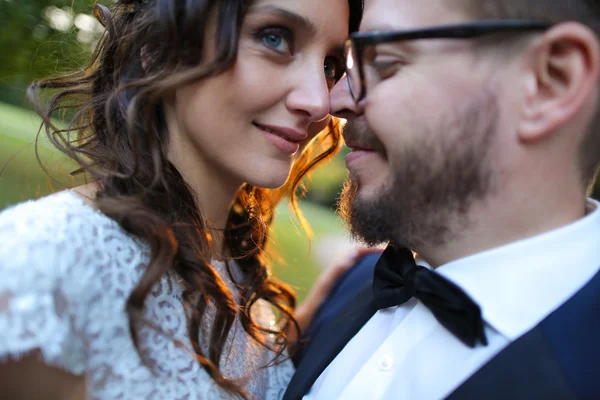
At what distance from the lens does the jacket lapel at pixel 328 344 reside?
2043 mm

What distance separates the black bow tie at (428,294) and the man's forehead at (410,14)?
85 cm

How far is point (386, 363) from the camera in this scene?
5.87 ft

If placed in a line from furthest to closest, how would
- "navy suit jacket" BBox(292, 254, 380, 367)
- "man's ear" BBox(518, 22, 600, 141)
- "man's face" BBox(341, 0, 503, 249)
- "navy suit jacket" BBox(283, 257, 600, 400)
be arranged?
1. "navy suit jacket" BBox(292, 254, 380, 367)
2. "man's face" BBox(341, 0, 503, 249)
3. "man's ear" BBox(518, 22, 600, 141)
4. "navy suit jacket" BBox(283, 257, 600, 400)

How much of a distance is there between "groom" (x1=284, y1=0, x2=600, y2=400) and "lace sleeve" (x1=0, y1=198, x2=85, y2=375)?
3.12 ft

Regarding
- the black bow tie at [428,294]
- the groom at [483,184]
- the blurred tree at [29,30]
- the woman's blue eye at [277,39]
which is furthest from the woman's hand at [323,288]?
the blurred tree at [29,30]

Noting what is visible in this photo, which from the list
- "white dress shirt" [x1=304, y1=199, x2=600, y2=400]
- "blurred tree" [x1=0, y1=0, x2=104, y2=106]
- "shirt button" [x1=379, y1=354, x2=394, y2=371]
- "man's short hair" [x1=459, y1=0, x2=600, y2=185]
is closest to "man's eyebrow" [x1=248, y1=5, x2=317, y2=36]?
"man's short hair" [x1=459, y1=0, x2=600, y2=185]

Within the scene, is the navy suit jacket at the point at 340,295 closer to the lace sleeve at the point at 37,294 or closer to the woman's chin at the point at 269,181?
the woman's chin at the point at 269,181

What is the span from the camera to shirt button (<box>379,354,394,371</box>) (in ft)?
5.84

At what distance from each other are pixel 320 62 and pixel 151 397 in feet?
4.48

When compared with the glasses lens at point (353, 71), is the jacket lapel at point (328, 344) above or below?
below

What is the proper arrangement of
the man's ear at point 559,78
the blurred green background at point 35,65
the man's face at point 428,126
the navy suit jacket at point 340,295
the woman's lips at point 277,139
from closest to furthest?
the man's ear at point 559,78, the man's face at point 428,126, the woman's lips at point 277,139, the navy suit jacket at point 340,295, the blurred green background at point 35,65

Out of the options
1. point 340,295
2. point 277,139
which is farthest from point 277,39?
point 340,295

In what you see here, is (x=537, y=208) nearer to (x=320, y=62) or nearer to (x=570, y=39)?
(x=570, y=39)

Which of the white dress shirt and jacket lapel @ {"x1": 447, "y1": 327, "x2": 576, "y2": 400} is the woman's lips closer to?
the white dress shirt
